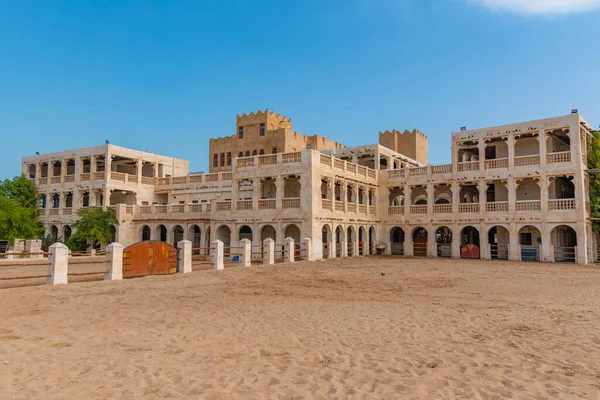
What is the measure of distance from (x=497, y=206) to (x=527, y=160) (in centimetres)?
390

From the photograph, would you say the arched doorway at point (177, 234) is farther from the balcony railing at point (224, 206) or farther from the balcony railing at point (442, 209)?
the balcony railing at point (442, 209)

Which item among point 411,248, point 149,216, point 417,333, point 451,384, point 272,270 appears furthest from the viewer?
point 149,216

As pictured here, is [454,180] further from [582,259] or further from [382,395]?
[382,395]

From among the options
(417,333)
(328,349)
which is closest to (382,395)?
(328,349)

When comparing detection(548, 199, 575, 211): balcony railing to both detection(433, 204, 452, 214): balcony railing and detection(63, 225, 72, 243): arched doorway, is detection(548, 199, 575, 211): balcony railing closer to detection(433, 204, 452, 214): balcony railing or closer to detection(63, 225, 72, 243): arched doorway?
detection(433, 204, 452, 214): balcony railing

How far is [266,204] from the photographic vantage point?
31641 millimetres

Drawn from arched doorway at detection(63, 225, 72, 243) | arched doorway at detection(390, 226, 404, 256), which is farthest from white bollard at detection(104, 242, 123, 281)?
arched doorway at detection(63, 225, 72, 243)

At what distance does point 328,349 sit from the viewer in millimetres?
7898

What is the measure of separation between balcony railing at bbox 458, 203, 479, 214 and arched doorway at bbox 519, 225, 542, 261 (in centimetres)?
380

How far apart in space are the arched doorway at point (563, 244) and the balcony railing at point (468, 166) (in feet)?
23.5

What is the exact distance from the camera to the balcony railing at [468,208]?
32.9 meters

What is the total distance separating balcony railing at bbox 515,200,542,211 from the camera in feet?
99.6

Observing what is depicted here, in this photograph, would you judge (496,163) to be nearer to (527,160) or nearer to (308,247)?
(527,160)

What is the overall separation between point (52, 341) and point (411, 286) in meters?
12.4
